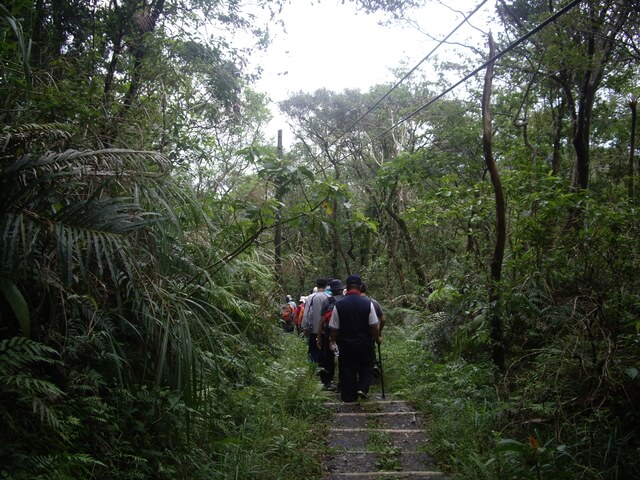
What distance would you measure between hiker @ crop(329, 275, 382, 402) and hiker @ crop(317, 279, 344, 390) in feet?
2.04

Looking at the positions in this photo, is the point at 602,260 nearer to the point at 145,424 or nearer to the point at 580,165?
the point at 580,165

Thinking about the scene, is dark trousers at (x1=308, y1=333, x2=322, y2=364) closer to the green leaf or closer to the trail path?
the trail path

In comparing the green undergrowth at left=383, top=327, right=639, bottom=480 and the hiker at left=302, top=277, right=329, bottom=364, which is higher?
the hiker at left=302, top=277, right=329, bottom=364

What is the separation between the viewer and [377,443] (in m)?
5.30

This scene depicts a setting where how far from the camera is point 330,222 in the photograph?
5121mm

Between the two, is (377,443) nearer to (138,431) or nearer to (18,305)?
(138,431)

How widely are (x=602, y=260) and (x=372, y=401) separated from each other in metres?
3.53

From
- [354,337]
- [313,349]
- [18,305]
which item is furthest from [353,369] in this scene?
[18,305]

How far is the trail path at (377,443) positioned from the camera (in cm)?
462

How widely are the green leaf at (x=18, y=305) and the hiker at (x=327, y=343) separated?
5541 millimetres

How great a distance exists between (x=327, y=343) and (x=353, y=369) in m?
0.81

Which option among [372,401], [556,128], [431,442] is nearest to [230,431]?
[431,442]

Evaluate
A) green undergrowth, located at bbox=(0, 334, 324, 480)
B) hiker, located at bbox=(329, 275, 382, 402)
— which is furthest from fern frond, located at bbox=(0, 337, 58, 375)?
hiker, located at bbox=(329, 275, 382, 402)

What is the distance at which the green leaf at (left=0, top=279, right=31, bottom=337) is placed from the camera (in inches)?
93.8
